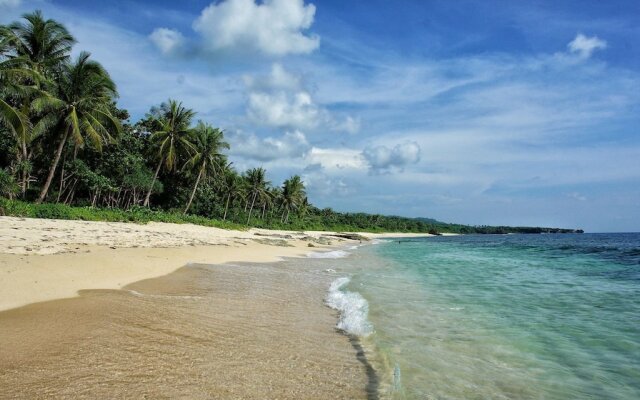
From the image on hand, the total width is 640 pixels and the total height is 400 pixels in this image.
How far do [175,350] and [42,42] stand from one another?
30.7 m

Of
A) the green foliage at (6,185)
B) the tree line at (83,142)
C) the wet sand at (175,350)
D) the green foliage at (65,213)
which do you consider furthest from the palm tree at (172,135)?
the wet sand at (175,350)

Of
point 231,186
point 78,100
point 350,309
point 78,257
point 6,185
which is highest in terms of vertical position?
point 78,100

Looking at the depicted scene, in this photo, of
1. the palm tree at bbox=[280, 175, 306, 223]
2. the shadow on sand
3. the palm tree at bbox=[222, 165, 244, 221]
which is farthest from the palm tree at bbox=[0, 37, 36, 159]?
the palm tree at bbox=[280, 175, 306, 223]

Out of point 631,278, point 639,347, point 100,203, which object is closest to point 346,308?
point 639,347

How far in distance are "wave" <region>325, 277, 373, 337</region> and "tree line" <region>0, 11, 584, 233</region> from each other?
58.1ft

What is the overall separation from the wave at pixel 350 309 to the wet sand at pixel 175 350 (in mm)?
312

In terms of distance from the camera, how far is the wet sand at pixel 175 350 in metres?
3.95

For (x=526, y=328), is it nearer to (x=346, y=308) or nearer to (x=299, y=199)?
(x=346, y=308)

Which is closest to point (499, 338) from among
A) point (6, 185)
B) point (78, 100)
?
point (6, 185)

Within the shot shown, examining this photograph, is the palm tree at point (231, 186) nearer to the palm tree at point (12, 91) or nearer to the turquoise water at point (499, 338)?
the palm tree at point (12, 91)

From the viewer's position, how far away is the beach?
405cm

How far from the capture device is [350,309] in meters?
8.42

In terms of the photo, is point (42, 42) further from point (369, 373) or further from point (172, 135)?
point (369, 373)

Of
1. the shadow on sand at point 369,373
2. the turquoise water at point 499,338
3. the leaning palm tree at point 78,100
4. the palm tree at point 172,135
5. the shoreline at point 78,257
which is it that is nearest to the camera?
the shadow on sand at point 369,373
